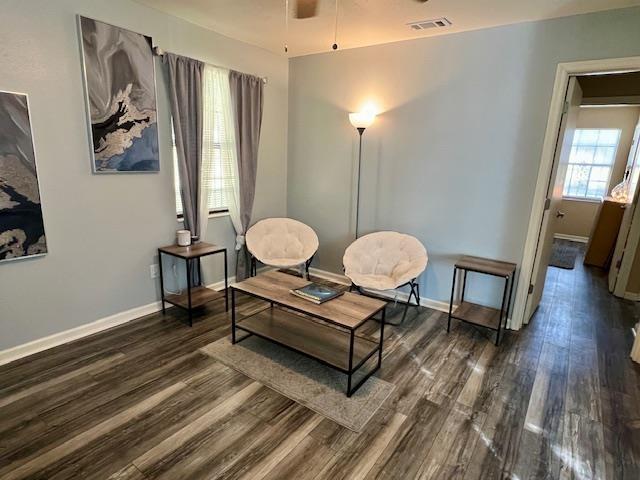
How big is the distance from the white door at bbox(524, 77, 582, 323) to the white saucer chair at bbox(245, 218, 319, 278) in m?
2.23

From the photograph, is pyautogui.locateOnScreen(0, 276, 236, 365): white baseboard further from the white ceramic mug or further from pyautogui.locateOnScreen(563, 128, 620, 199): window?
pyautogui.locateOnScreen(563, 128, 620, 199): window

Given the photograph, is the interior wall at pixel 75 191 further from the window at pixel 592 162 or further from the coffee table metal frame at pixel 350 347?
the window at pixel 592 162

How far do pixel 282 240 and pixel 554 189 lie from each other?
110 inches

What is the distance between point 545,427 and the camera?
2.13 m

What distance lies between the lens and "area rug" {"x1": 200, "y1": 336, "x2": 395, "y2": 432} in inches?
87.6

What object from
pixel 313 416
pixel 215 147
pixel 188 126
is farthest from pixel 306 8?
pixel 313 416

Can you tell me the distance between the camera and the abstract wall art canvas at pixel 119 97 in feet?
8.86

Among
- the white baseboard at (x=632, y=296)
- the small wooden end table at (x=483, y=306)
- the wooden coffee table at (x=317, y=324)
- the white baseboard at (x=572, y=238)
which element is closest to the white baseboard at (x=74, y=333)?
the wooden coffee table at (x=317, y=324)

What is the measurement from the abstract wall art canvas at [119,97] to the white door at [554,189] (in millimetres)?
3521

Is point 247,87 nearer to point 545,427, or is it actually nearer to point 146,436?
point 146,436

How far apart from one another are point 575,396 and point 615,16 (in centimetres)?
274

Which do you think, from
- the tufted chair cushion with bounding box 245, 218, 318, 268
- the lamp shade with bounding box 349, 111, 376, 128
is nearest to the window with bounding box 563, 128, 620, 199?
the lamp shade with bounding box 349, 111, 376, 128

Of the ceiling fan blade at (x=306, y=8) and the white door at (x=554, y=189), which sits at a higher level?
the ceiling fan blade at (x=306, y=8)

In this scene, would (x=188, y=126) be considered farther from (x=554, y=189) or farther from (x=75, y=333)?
(x=554, y=189)
